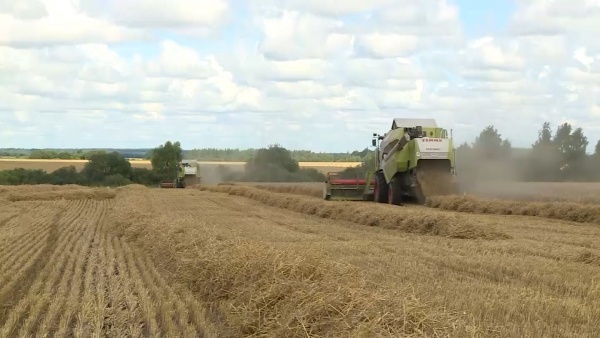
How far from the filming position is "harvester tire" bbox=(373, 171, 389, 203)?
26984 millimetres

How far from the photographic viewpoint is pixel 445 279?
9.21 metres

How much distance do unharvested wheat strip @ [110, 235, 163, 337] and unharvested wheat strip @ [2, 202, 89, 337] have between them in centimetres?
138

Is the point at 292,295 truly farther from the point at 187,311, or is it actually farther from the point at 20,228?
the point at 20,228

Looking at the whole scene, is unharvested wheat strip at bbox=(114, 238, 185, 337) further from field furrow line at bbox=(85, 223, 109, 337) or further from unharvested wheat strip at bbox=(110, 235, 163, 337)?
field furrow line at bbox=(85, 223, 109, 337)

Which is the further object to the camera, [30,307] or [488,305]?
[30,307]

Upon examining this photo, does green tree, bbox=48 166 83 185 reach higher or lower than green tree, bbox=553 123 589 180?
lower

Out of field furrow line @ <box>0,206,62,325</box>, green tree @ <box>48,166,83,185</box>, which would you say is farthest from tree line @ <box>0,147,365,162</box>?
field furrow line @ <box>0,206,62,325</box>

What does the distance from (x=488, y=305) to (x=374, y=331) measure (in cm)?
232

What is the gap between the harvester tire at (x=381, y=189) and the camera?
27.0m

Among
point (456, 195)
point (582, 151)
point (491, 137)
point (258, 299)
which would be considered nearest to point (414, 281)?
point (258, 299)

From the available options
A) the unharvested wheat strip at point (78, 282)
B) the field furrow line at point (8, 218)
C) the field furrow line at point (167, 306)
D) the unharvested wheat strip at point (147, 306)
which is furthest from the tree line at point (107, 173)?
the unharvested wheat strip at point (147, 306)

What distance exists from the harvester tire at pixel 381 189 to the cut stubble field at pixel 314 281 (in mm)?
9420

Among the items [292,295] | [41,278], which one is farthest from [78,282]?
[292,295]

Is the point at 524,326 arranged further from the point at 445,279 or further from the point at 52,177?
the point at 52,177
